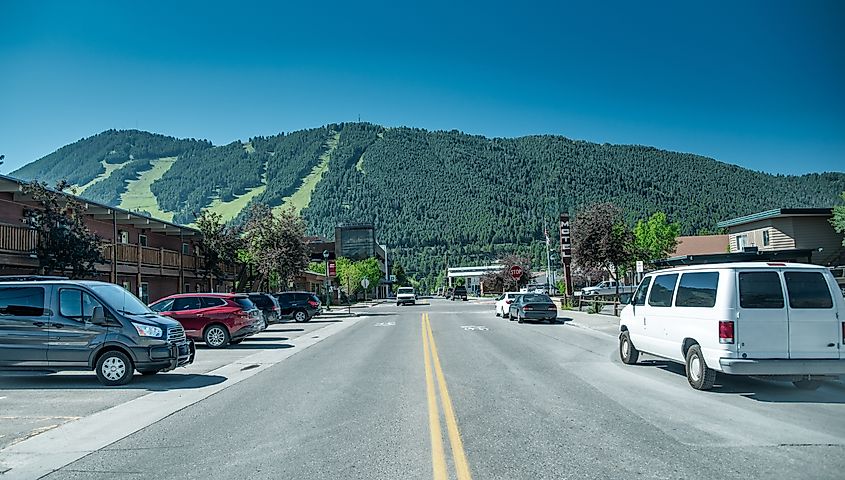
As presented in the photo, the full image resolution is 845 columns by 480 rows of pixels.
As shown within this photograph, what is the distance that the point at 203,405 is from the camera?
11.0 m

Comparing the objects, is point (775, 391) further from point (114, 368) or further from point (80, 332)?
point (80, 332)

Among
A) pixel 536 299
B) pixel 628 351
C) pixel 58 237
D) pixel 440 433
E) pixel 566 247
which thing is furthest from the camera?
pixel 566 247

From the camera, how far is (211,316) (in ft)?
71.4

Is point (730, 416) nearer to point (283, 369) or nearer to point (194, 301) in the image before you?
point (283, 369)

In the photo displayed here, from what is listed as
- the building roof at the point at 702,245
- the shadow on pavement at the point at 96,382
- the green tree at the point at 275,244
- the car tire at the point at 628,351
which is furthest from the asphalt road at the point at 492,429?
the building roof at the point at 702,245

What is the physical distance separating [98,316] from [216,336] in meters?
8.98

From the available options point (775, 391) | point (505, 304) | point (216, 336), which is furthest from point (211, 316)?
point (505, 304)

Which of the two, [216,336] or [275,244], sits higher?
[275,244]

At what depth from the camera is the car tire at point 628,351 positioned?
15.1 metres

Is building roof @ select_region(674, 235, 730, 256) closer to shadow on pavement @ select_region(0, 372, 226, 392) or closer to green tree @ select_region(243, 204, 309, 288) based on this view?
green tree @ select_region(243, 204, 309, 288)

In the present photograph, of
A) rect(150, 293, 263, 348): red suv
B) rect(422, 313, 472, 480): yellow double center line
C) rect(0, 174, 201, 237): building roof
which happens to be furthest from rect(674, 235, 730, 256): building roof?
rect(422, 313, 472, 480): yellow double center line

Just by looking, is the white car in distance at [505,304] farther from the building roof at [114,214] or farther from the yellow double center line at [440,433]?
the yellow double center line at [440,433]

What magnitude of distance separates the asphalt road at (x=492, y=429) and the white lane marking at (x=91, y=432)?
0.28 meters

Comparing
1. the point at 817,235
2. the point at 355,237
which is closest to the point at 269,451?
the point at 817,235
